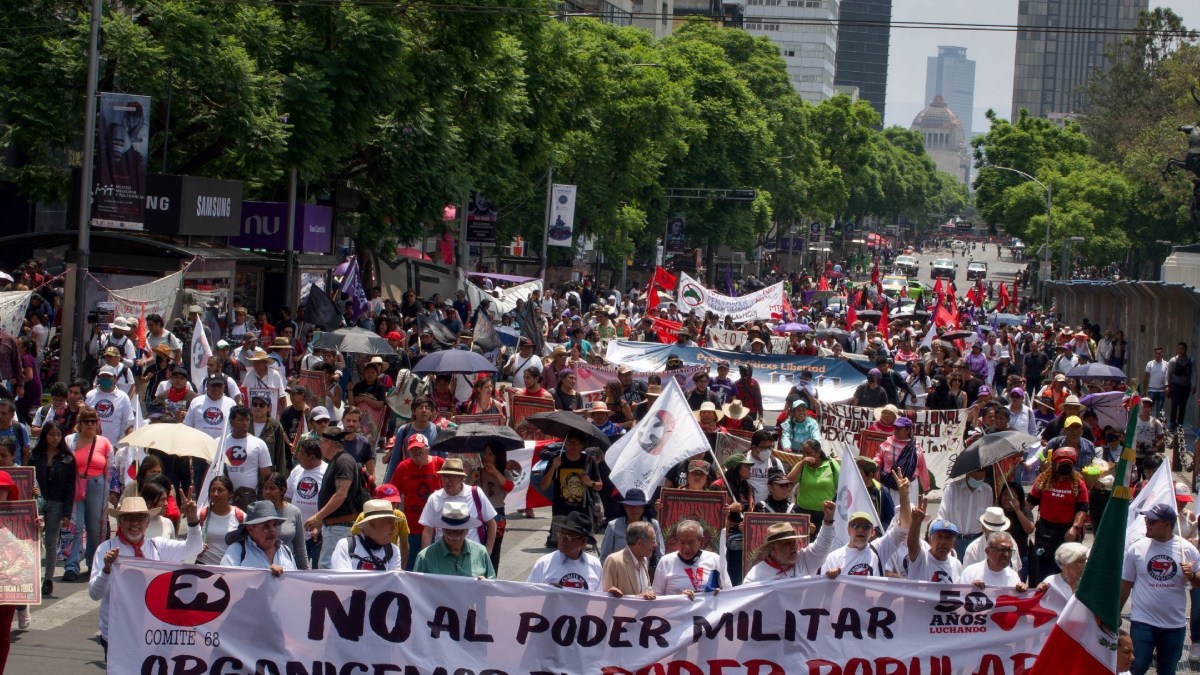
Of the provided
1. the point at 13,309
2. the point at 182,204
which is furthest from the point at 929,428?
the point at 182,204

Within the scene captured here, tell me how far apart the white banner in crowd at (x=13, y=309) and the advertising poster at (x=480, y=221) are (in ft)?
82.4

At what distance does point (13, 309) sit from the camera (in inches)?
746

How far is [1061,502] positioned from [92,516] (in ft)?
22.8

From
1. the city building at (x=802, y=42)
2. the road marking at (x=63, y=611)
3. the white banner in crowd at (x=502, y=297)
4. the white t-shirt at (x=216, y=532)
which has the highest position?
the city building at (x=802, y=42)

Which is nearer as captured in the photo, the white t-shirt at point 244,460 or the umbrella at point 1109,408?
the white t-shirt at point 244,460

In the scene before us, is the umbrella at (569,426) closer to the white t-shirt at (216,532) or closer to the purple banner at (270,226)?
the white t-shirt at (216,532)

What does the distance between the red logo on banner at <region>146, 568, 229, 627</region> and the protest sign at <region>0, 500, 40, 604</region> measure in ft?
4.08

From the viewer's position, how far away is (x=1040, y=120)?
99000 mm

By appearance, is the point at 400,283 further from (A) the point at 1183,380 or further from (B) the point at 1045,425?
(B) the point at 1045,425

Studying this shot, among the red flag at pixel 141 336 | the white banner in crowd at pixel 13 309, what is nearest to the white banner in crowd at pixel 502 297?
the red flag at pixel 141 336

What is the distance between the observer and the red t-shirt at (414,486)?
11484 millimetres

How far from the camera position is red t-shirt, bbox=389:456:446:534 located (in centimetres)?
1148

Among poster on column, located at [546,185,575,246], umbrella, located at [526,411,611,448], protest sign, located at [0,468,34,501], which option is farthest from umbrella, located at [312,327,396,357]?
poster on column, located at [546,185,575,246]

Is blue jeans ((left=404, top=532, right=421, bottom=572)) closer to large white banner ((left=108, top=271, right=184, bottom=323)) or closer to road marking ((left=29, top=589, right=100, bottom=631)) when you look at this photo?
road marking ((left=29, top=589, right=100, bottom=631))
